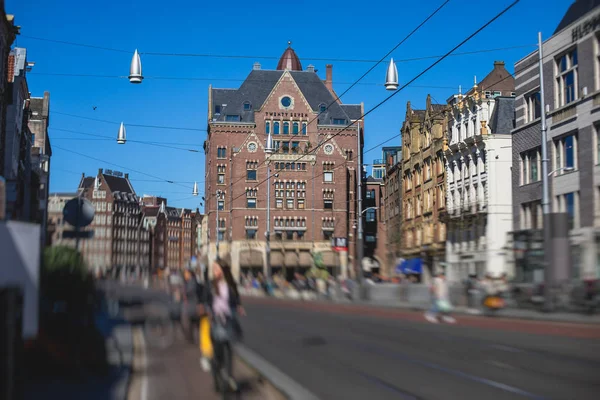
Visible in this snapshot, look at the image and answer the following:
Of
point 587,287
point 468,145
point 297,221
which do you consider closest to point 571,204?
point 587,287

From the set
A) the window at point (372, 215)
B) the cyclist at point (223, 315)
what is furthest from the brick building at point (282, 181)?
the cyclist at point (223, 315)

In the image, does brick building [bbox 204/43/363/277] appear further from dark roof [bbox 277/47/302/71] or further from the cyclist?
the cyclist

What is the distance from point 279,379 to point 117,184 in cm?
1610

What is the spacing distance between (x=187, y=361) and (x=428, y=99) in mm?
58431

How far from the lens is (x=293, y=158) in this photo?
9038 cm

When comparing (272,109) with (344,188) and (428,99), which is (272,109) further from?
(428,99)

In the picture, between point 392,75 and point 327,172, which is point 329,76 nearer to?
point 327,172

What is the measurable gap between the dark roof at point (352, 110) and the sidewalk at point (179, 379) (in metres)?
88.7

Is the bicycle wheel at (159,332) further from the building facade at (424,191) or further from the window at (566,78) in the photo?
the building facade at (424,191)

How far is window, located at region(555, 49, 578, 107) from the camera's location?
3794 centimetres

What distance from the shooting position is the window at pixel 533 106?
140 feet

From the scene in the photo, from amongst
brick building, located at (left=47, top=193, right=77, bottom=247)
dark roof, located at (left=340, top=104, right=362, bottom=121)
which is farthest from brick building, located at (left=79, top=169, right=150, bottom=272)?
dark roof, located at (left=340, top=104, right=362, bottom=121)

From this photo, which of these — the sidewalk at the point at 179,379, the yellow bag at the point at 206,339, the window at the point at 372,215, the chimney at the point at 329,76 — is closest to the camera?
the sidewalk at the point at 179,379

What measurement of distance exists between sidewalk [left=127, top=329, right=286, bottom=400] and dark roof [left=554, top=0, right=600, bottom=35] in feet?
97.2
